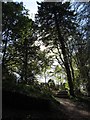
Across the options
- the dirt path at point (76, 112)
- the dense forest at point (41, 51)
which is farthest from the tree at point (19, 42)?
the dirt path at point (76, 112)

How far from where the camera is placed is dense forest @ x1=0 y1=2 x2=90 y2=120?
13.8 metres

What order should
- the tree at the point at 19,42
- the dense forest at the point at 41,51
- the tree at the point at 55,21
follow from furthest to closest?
the tree at the point at 55,21 < the tree at the point at 19,42 < the dense forest at the point at 41,51

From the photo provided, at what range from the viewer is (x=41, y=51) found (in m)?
30.9

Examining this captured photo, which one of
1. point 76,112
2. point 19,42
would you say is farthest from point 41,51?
point 76,112

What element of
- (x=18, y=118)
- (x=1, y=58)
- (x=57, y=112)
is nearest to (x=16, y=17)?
(x=1, y=58)

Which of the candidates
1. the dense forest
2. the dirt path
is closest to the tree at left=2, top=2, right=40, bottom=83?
the dense forest

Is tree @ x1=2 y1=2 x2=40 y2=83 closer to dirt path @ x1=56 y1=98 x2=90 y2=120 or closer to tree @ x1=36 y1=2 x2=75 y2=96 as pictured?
tree @ x1=36 y1=2 x2=75 y2=96

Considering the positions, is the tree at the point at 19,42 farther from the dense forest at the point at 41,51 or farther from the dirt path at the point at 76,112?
the dirt path at the point at 76,112

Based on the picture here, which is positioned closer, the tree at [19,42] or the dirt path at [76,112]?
the dirt path at [76,112]

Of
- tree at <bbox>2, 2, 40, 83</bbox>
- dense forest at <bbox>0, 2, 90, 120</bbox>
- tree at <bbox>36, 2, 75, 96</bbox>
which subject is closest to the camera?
dense forest at <bbox>0, 2, 90, 120</bbox>

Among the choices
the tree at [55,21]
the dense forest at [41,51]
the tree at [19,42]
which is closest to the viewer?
the dense forest at [41,51]

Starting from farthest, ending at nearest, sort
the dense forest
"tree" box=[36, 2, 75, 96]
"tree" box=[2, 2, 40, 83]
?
"tree" box=[36, 2, 75, 96]
"tree" box=[2, 2, 40, 83]
the dense forest

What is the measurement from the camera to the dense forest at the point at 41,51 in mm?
13820

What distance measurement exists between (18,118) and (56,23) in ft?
51.0
